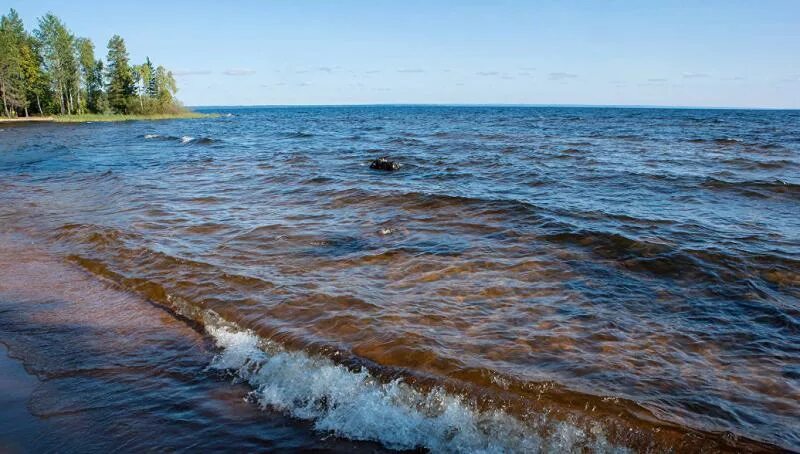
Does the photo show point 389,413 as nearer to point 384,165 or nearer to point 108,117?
point 384,165

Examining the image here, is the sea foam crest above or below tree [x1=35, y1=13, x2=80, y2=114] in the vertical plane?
below

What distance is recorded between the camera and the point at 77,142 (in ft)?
129

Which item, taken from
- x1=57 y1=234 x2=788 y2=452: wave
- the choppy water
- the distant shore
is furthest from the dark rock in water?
the distant shore

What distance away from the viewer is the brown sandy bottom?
14.9ft

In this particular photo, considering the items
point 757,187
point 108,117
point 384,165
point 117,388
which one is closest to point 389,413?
point 117,388

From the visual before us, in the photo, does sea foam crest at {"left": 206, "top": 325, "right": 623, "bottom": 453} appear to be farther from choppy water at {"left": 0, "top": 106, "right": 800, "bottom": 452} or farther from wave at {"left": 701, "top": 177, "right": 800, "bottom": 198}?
wave at {"left": 701, "top": 177, "right": 800, "bottom": 198}

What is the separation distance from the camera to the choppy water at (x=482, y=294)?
502 cm

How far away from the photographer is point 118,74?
92.0 metres

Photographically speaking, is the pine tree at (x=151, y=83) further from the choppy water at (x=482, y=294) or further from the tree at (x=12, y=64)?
the choppy water at (x=482, y=294)

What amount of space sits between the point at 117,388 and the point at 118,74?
104480 millimetres

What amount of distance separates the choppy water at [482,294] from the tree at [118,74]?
8569 centimetres

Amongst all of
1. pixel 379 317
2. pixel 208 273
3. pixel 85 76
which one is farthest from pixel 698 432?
pixel 85 76

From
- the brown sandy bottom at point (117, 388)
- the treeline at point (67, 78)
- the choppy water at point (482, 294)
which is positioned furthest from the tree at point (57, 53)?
the brown sandy bottom at point (117, 388)

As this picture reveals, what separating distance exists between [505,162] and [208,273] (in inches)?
700
